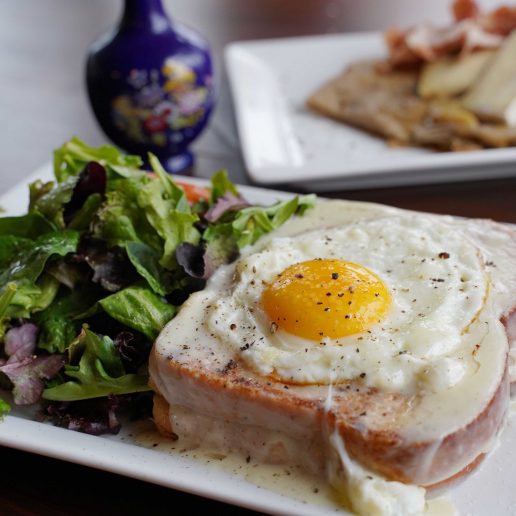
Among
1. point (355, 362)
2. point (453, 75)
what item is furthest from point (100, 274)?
point (453, 75)

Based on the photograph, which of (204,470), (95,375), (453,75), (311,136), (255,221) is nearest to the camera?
(204,470)

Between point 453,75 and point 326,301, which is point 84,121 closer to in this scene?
point 453,75

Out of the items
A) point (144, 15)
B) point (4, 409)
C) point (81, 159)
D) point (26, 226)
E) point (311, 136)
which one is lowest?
point (311, 136)

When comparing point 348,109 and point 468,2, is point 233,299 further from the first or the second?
point 468,2

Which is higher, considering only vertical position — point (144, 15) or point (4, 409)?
point (144, 15)

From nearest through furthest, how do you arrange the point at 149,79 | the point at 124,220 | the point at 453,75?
1. the point at 124,220
2. the point at 149,79
3. the point at 453,75

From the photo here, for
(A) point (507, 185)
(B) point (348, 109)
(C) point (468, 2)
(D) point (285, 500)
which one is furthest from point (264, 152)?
(D) point (285, 500)

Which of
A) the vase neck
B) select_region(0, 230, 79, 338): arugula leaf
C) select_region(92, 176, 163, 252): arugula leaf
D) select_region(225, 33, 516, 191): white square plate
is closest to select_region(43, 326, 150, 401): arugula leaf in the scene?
select_region(0, 230, 79, 338): arugula leaf

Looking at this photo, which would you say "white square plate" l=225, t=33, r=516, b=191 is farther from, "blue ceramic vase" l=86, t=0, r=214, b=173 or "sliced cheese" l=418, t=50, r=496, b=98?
Result: "sliced cheese" l=418, t=50, r=496, b=98
